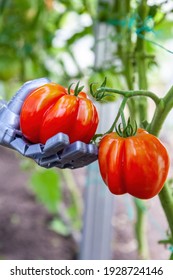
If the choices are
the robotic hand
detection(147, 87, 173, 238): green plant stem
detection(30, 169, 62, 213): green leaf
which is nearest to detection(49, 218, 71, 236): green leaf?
detection(30, 169, 62, 213): green leaf

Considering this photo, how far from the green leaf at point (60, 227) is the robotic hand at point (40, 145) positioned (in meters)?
1.31

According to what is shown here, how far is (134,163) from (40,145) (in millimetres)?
95

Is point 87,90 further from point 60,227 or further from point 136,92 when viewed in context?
point 136,92

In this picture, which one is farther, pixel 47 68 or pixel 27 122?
pixel 47 68

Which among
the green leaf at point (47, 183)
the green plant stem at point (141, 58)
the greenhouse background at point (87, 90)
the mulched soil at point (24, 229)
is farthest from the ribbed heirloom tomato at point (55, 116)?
the mulched soil at point (24, 229)

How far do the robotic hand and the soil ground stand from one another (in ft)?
3.01

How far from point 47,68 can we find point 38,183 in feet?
1.26

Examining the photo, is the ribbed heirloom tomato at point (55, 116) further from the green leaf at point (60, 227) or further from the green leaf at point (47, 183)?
the green leaf at point (60, 227)

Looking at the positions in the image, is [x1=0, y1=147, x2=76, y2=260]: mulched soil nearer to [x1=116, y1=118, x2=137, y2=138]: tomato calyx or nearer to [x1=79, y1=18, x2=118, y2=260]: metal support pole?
[x1=79, y1=18, x2=118, y2=260]: metal support pole

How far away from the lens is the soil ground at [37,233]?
1.57 metres

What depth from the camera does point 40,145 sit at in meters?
0.50

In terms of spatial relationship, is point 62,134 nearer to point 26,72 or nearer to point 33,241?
point 26,72
